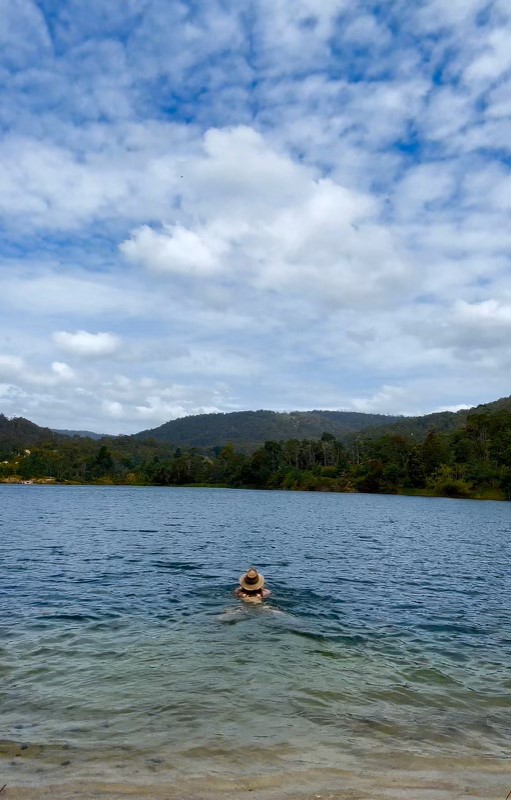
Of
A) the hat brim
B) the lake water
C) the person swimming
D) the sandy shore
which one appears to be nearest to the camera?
the sandy shore

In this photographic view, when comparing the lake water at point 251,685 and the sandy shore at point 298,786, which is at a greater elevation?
the sandy shore at point 298,786

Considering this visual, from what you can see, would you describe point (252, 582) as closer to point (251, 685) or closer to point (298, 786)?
point (251, 685)

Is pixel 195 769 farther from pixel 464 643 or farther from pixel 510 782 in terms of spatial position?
pixel 464 643

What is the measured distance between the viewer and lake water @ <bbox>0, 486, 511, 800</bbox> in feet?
30.3

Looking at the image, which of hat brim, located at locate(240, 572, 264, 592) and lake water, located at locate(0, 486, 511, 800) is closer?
lake water, located at locate(0, 486, 511, 800)

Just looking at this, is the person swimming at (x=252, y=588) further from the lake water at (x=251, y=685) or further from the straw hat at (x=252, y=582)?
the lake water at (x=251, y=685)

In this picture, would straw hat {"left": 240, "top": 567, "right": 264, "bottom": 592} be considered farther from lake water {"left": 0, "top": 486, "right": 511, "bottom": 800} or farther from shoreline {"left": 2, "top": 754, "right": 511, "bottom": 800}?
shoreline {"left": 2, "top": 754, "right": 511, "bottom": 800}

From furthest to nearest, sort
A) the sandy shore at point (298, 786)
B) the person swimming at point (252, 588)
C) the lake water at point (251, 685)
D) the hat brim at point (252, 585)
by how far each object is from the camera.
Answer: the hat brim at point (252, 585)
the person swimming at point (252, 588)
the lake water at point (251, 685)
the sandy shore at point (298, 786)

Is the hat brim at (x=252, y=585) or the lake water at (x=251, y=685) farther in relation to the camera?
the hat brim at (x=252, y=585)

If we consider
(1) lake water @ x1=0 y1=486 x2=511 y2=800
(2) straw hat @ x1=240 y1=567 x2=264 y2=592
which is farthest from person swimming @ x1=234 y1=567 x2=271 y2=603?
(1) lake water @ x1=0 y1=486 x2=511 y2=800

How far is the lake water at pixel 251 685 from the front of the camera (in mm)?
9227

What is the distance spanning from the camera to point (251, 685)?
46.8 ft

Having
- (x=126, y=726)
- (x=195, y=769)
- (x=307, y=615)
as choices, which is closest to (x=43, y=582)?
(x=307, y=615)

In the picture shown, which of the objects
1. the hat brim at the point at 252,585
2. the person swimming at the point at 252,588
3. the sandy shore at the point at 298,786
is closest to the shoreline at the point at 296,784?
the sandy shore at the point at 298,786
